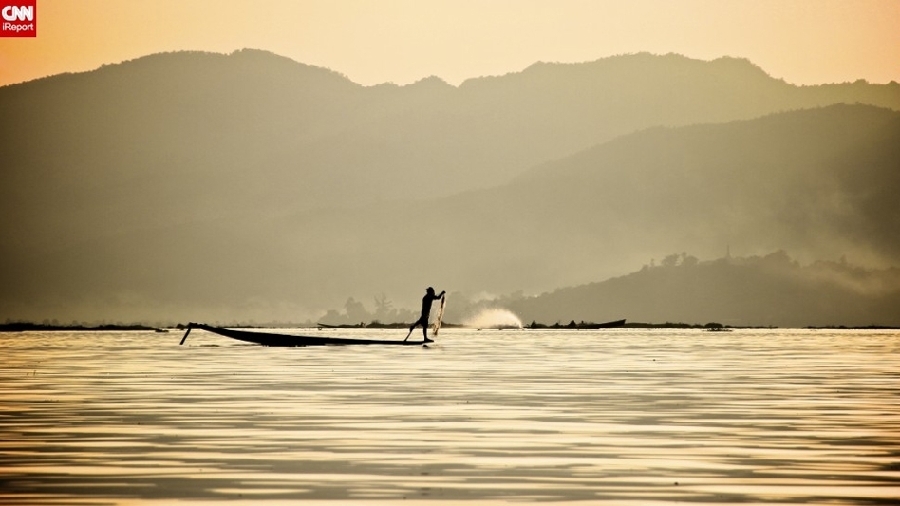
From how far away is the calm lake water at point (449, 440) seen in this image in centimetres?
2188

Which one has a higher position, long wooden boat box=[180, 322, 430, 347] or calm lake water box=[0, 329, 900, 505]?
long wooden boat box=[180, 322, 430, 347]

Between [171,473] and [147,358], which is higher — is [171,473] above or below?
below

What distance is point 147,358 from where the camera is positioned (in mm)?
83125

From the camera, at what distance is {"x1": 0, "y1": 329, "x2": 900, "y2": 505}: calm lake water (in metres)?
21.9

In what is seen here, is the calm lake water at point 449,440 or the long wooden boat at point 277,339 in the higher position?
the long wooden boat at point 277,339

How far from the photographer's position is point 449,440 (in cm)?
2950

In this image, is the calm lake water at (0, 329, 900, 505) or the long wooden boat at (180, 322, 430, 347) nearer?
the calm lake water at (0, 329, 900, 505)

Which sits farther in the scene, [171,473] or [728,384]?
[728,384]

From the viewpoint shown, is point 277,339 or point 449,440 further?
point 277,339

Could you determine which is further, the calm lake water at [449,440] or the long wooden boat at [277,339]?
the long wooden boat at [277,339]

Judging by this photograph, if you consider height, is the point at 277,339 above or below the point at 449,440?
above

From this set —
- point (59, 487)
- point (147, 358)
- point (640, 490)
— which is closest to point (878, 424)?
point (640, 490)

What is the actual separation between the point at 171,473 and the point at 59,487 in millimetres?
2127

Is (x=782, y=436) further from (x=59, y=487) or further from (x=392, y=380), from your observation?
(x=392, y=380)
